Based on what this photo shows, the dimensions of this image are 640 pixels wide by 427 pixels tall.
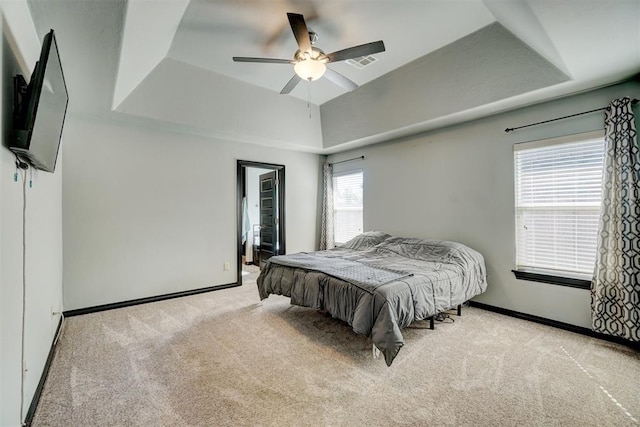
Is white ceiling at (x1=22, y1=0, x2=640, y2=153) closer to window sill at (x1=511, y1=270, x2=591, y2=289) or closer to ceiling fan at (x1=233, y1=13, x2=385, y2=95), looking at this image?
ceiling fan at (x1=233, y1=13, x2=385, y2=95)

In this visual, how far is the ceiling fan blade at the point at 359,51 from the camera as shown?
2.25 metres

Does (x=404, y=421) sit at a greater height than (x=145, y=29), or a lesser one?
lesser

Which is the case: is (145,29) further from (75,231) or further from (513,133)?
(513,133)

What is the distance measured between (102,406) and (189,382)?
50 cm

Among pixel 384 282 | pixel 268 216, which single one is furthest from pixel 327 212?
pixel 384 282

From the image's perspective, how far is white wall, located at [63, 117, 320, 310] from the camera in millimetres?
3295

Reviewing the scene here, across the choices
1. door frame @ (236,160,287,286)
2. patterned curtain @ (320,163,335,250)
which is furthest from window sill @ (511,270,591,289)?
door frame @ (236,160,287,286)

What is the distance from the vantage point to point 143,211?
3.72m

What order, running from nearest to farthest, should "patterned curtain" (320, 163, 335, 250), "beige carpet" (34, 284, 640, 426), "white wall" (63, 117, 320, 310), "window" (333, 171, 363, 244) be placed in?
"beige carpet" (34, 284, 640, 426) < "white wall" (63, 117, 320, 310) < "window" (333, 171, 363, 244) < "patterned curtain" (320, 163, 335, 250)

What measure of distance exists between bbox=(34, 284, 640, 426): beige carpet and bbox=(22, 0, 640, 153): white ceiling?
8.01 feet

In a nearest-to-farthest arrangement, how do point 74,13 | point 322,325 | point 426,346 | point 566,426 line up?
point 566,426
point 74,13
point 426,346
point 322,325

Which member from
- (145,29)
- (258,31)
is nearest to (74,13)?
(145,29)

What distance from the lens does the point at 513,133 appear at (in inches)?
128

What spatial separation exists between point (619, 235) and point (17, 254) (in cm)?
445
